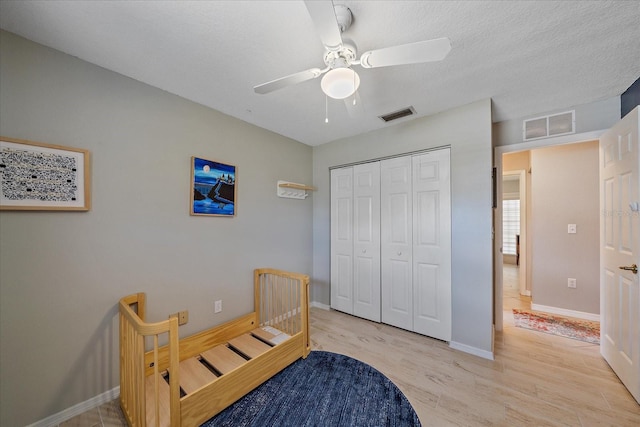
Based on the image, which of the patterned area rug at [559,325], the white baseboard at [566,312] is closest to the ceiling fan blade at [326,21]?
the patterned area rug at [559,325]

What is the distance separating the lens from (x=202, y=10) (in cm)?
126

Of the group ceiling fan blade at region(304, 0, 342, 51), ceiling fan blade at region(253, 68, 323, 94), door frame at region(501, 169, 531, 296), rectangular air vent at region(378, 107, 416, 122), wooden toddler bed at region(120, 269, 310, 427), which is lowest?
wooden toddler bed at region(120, 269, 310, 427)

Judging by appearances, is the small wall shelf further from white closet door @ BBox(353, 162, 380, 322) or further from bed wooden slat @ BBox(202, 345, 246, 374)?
bed wooden slat @ BBox(202, 345, 246, 374)

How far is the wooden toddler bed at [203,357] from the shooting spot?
1249 millimetres

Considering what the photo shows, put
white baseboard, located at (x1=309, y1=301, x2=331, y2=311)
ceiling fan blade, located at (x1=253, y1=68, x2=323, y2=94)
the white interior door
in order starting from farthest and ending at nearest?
white baseboard, located at (x1=309, y1=301, x2=331, y2=311) < the white interior door < ceiling fan blade, located at (x1=253, y1=68, x2=323, y2=94)

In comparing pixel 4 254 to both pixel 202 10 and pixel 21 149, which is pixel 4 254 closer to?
pixel 21 149

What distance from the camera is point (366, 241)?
303 cm

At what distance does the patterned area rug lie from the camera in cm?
255

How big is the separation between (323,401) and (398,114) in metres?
2.63

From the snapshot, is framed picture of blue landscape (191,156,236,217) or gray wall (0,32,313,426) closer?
gray wall (0,32,313,426)

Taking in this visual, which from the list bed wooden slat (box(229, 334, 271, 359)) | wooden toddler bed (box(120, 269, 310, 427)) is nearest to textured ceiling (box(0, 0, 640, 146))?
wooden toddler bed (box(120, 269, 310, 427))

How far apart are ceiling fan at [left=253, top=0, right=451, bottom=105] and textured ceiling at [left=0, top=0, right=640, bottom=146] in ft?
0.64

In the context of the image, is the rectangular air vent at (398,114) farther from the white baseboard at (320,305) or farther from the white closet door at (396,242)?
the white baseboard at (320,305)

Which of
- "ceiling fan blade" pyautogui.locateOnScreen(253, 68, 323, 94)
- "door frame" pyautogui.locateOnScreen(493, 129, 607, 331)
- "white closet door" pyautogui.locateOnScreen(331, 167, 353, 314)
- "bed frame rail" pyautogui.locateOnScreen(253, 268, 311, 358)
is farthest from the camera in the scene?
"white closet door" pyautogui.locateOnScreen(331, 167, 353, 314)
